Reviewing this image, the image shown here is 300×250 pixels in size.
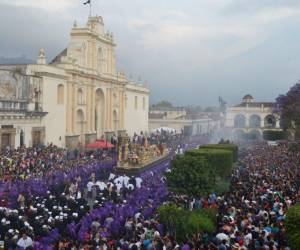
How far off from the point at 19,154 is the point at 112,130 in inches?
866

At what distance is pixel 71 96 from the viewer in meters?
41.2

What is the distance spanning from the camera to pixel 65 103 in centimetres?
4047

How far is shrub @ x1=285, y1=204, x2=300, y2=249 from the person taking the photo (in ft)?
38.5

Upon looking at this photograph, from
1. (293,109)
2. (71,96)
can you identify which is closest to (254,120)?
(293,109)

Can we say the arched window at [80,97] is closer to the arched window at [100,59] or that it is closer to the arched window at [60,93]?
the arched window at [60,93]

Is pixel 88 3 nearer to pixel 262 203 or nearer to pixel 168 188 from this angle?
pixel 168 188

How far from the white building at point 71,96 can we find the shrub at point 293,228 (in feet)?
76.3

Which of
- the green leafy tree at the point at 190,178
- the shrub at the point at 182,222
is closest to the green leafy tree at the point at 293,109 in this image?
the green leafy tree at the point at 190,178

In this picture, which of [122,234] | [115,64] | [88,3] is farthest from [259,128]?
[122,234]

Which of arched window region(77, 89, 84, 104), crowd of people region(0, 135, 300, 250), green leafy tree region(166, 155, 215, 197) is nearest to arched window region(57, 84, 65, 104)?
arched window region(77, 89, 84, 104)

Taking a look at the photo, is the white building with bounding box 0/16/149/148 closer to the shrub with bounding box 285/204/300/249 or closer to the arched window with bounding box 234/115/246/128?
the shrub with bounding box 285/204/300/249

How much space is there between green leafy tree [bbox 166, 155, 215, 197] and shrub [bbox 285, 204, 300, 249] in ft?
26.1

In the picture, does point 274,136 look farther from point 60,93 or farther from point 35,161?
point 35,161

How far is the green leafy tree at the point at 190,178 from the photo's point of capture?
788 inches
